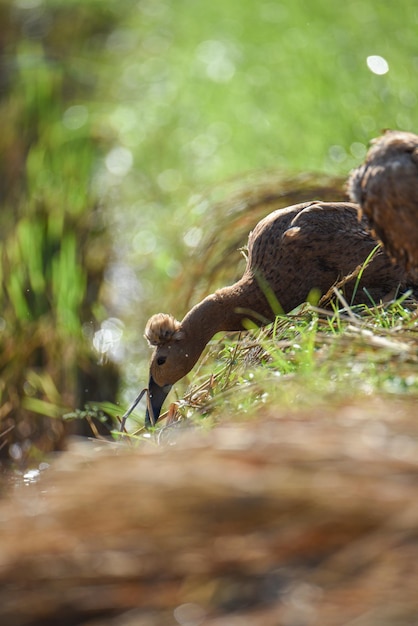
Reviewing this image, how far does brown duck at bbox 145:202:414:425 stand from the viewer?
16.0ft

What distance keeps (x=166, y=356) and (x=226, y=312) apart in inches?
13.2

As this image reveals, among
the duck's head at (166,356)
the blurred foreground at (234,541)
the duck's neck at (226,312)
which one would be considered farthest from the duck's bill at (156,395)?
the blurred foreground at (234,541)

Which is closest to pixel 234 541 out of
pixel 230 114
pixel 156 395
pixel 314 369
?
pixel 314 369

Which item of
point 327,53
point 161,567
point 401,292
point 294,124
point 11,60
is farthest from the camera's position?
point 11,60

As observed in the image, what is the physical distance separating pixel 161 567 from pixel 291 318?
193 centimetres

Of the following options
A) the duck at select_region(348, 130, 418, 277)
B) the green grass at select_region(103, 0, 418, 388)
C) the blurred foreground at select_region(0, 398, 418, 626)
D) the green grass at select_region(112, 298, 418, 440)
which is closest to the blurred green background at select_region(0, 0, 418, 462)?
the green grass at select_region(103, 0, 418, 388)

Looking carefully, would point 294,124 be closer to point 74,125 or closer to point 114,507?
point 74,125

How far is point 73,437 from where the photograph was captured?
7.14m

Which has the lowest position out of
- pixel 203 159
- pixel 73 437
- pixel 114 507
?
pixel 73 437

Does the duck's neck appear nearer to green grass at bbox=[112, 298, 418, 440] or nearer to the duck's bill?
the duck's bill

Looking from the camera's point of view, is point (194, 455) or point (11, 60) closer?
point (194, 455)

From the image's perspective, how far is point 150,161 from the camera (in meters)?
9.65

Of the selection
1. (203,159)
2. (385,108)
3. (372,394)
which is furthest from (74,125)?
(372,394)

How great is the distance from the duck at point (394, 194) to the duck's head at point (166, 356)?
4.67 feet
